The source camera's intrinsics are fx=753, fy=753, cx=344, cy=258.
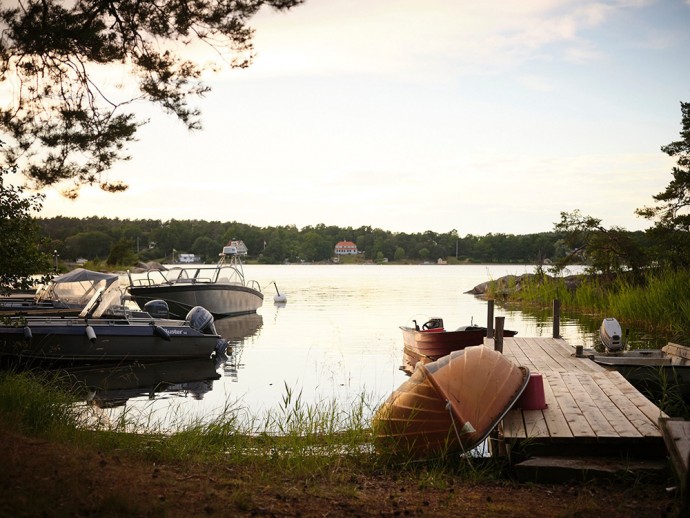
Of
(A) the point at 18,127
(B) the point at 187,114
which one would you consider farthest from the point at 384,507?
(A) the point at 18,127

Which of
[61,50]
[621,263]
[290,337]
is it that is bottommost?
[290,337]

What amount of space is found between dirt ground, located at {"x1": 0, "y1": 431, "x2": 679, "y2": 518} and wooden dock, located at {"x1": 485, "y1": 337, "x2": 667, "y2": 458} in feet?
2.20

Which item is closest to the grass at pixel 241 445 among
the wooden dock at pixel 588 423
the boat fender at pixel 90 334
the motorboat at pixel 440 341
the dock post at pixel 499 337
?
the wooden dock at pixel 588 423

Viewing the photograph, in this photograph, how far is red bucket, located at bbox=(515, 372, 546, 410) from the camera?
8.78 metres

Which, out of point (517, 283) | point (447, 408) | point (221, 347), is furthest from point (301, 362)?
point (517, 283)

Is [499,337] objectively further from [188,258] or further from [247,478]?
[188,258]

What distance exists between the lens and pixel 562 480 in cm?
729

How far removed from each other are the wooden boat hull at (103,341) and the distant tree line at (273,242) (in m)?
22.6

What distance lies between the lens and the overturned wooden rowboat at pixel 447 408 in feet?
25.6

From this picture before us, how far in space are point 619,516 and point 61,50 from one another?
7618mm

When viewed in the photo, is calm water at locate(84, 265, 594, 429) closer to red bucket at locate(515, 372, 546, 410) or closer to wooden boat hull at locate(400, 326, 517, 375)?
wooden boat hull at locate(400, 326, 517, 375)

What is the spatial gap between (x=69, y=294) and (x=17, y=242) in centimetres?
1379

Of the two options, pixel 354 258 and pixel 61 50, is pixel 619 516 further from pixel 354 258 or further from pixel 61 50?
pixel 354 258

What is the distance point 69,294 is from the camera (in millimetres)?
22234
